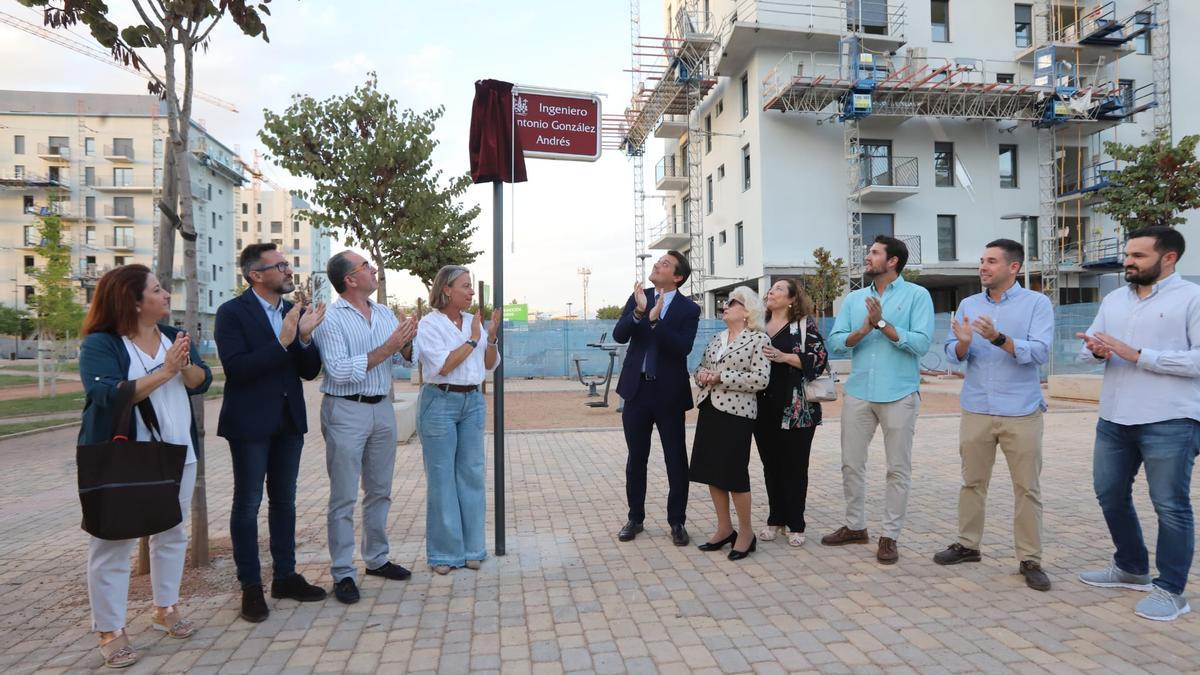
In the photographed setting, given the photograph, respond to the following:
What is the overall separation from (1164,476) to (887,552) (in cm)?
157

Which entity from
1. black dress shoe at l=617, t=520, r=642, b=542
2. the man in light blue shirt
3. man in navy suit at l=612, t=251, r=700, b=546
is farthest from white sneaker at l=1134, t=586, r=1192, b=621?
black dress shoe at l=617, t=520, r=642, b=542

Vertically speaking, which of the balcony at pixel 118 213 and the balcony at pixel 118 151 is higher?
the balcony at pixel 118 151

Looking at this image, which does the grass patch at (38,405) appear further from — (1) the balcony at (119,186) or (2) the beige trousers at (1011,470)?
(1) the balcony at (119,186)

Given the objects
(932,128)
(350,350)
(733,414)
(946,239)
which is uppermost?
(932,128)

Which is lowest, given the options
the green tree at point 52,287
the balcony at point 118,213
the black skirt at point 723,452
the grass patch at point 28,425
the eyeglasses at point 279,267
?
the grass patch at point 28,425

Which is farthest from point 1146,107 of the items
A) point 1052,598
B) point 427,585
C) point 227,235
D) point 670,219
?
point 227,235

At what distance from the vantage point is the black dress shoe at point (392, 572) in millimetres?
4523

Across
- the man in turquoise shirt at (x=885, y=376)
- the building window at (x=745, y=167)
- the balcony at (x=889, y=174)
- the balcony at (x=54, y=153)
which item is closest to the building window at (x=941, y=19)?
the balcony at (x=889, y=174)

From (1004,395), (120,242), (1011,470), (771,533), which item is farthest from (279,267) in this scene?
(120,242)

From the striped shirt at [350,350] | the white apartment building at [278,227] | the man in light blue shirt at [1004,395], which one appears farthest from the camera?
the white apartment building at [278,227]

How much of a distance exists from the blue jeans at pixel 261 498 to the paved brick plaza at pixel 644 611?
281 mm

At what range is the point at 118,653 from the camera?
3.39 m

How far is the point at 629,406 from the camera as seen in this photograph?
17.4ft

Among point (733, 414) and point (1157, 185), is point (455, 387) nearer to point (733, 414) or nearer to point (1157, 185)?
point (733, 414)
